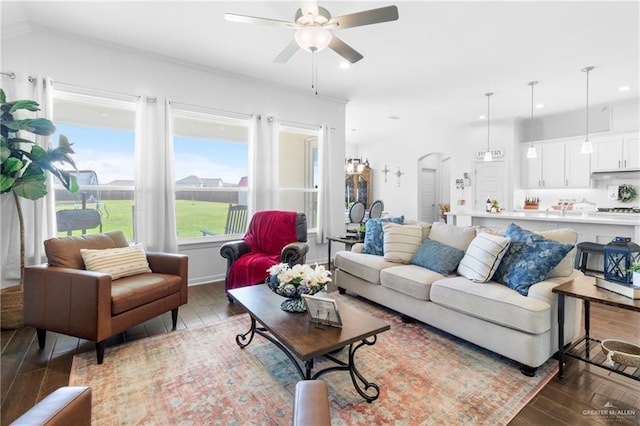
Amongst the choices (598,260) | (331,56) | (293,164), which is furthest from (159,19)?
(598,260)

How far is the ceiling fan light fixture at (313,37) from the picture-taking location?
2320 mm

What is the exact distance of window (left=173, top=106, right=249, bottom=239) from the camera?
14.0 feet

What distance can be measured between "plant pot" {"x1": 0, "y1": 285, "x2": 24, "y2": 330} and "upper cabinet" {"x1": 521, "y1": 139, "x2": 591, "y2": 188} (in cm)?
840

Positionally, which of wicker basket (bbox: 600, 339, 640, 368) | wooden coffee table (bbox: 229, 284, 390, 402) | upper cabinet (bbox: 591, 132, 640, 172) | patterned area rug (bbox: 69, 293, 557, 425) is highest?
upper cabinet (bbox: 591, 132, 640, 172)

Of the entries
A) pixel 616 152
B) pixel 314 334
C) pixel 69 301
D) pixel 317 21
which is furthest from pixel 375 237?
pixel 616 152

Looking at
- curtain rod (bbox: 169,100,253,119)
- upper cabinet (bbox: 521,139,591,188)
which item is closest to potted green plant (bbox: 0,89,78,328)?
curtain rod (bbox: 169,100,253,119)

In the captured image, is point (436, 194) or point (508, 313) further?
point (436, 194)

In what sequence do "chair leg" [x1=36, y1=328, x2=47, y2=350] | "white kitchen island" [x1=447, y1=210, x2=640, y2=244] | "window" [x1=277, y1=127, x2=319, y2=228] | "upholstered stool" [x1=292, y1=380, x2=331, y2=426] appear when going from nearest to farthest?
"upholstered stool" [x1=292, y1=380, x2=331, y2=426]
"chair leg" [x1=36, y1=328, x2=47, y2=350]
"white kitchen island" [x1=447, y1=210, x2=640, y2=244]
"window" [x1=277, y1=127, x2=319, y2=228]

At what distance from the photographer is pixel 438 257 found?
301cm

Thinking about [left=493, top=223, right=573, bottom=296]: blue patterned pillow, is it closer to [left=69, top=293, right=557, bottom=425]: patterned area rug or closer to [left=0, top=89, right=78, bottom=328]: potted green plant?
[left=69, top=293, right=557, bottom=425]: patterned area rug

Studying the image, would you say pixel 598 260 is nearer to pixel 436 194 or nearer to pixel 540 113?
pixel 540 113

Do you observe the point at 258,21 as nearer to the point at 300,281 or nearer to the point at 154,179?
the point at 300,281

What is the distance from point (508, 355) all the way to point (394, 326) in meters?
0.95

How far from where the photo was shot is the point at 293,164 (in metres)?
5.37
